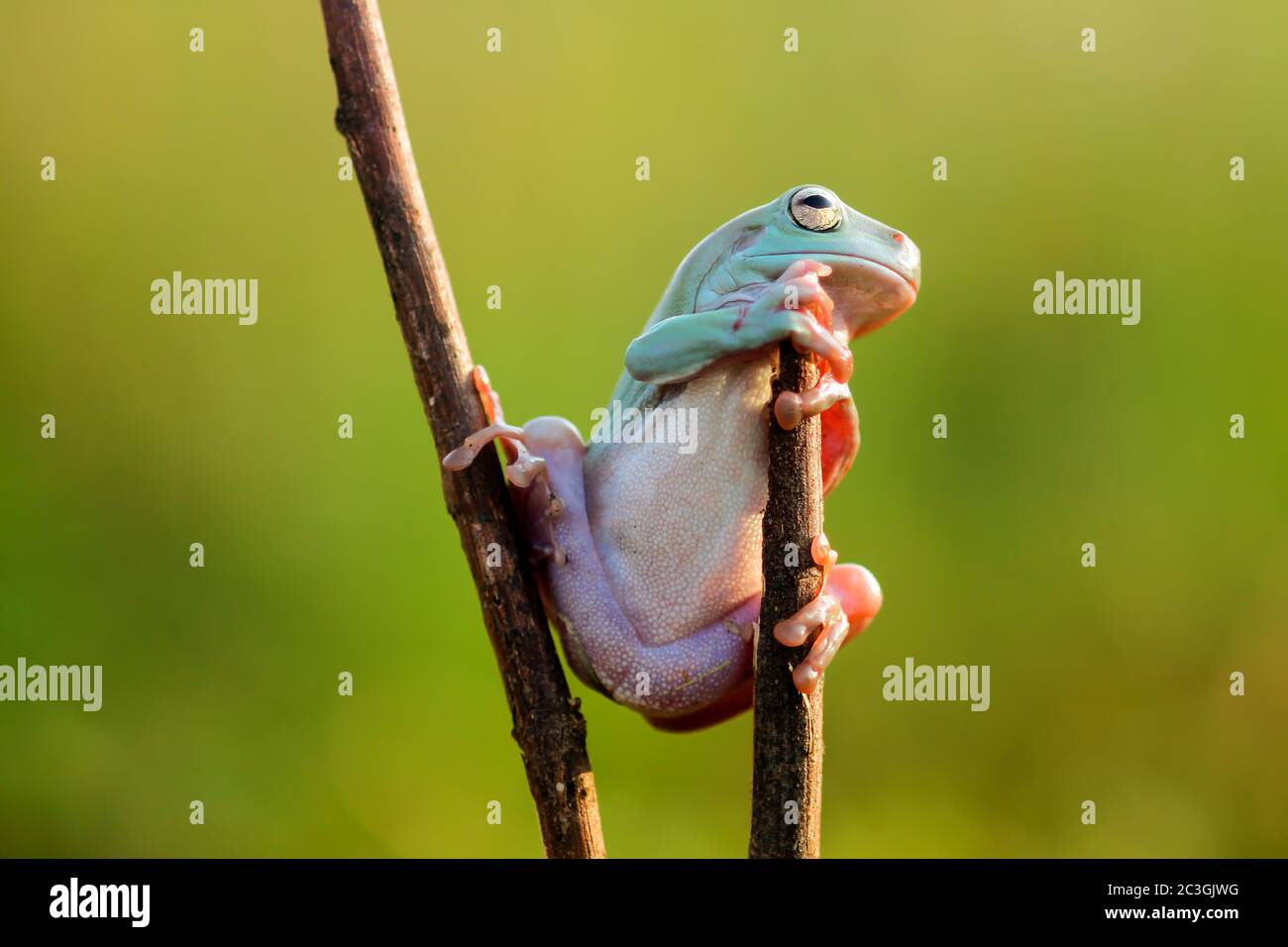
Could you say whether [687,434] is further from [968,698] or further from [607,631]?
[968,698]

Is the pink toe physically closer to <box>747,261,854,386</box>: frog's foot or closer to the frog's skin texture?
the frog's skin texture

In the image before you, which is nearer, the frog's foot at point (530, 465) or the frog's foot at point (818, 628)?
the frog's foot at point (818, 628)

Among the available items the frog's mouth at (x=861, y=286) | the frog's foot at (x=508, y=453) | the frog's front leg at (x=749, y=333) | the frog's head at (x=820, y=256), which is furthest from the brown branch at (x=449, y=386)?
A: the frog's mouth at (x=861, y=286)

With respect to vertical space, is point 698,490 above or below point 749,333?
below

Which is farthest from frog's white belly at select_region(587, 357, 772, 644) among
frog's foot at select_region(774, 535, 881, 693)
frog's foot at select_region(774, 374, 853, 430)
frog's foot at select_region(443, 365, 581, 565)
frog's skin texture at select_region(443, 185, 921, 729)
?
frog's foot at select_region(774, 374, 853, 430)

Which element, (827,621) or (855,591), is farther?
(855,591)

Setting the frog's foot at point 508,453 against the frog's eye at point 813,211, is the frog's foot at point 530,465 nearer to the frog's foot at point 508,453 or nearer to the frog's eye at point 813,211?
the frog's foot at point 508,453

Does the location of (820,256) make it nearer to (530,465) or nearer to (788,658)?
→ (530,465)

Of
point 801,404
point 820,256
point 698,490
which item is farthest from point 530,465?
point 820,256
